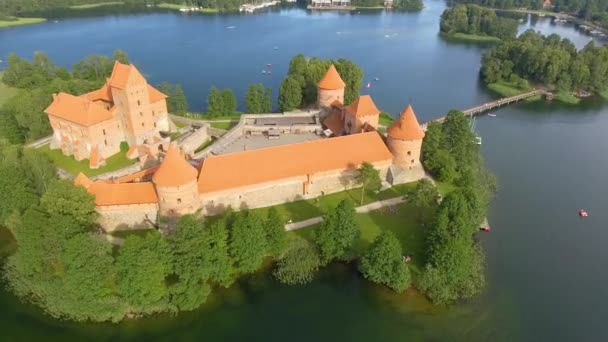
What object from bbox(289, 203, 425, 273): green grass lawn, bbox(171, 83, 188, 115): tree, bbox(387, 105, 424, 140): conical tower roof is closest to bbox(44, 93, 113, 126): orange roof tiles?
bbox(171, 83, 188, 115): tree

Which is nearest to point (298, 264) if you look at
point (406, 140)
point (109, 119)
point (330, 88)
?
point (406, 140)

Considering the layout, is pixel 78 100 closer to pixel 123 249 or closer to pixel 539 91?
pixel 123 249

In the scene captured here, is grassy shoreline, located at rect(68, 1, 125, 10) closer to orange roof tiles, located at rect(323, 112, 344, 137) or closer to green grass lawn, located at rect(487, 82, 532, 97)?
green grass lawn, located at rect(487, 82, 532, 97)

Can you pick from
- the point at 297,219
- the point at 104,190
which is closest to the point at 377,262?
the point at 297,219

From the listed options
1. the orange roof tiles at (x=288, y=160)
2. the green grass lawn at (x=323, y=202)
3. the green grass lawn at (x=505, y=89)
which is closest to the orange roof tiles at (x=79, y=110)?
Answer: the orange roof tiles at (x=288, y=160)

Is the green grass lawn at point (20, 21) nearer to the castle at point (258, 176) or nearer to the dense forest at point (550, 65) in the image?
the castle at point (258, 176)

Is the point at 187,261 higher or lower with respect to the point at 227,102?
lower

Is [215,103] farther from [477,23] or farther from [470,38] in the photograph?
[477,23]
